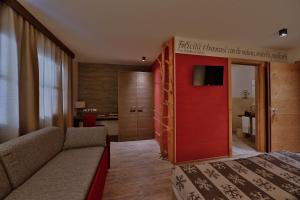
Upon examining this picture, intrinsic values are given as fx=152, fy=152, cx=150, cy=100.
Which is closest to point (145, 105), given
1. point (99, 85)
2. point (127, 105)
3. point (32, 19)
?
point (127, 105)

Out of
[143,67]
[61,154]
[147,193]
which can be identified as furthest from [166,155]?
[143,67]

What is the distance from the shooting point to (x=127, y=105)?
474 cm

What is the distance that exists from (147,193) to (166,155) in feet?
4.38

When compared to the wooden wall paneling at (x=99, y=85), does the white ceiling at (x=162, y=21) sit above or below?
above

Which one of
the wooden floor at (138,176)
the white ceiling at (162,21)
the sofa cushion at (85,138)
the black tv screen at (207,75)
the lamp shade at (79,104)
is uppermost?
the white ceiling at (162,21)

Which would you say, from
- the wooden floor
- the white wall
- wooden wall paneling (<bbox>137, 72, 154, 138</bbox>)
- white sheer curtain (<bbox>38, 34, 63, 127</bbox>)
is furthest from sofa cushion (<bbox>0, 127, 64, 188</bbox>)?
the white wall

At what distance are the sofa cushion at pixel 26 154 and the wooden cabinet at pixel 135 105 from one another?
258 centimetres

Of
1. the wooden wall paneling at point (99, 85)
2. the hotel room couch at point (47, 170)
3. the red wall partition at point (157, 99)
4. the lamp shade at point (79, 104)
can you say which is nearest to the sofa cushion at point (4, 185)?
the hotel room couch at point (47, 170)

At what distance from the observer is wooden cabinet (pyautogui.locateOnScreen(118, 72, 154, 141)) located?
15.4ft

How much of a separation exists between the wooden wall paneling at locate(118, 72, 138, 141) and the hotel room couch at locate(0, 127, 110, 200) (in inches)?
91.7

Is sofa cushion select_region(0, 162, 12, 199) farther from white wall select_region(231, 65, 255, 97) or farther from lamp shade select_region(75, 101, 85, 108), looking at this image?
white wall select_region(231, 65, 255, 97)

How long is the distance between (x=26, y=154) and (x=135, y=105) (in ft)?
11.0

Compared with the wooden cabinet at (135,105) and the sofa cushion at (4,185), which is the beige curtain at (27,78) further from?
the wooden cabinet at (135,105)

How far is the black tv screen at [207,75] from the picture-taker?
9.74ft
